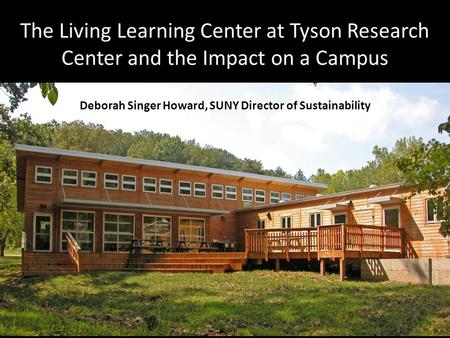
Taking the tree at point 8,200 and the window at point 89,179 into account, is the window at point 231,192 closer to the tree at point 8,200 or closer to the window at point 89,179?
the window at point 89,179

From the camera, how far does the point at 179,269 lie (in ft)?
77.6

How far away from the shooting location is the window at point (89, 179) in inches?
1160

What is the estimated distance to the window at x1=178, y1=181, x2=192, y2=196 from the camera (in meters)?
32.7

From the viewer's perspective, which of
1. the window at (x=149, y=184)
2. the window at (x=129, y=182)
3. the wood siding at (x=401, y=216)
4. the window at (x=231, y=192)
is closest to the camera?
the wood siding at (x=401, y=216)

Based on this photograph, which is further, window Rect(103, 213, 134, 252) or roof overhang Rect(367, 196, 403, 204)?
window Rect(103, 213, 134, 252)

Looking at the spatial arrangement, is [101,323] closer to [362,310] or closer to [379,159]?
[362,310]

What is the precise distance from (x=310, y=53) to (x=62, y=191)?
78.9 ft

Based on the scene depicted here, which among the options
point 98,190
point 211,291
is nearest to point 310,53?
point 211,291

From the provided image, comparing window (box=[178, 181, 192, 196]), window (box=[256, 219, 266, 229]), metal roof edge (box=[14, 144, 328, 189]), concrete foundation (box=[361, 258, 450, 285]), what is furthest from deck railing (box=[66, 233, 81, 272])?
concrete foundation (box=[361, 258, 450, 285])

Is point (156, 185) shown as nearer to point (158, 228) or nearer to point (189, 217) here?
point (158, 228)

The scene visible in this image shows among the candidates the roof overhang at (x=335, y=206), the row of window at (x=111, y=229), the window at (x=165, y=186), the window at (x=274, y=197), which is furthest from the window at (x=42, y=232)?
the window at (x=274, y=197)

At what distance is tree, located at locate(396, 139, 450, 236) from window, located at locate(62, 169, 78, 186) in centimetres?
1880

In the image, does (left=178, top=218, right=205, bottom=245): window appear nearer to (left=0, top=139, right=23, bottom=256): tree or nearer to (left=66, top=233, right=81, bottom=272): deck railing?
(left=66, top=233, right=81, bottom=272): deck railing

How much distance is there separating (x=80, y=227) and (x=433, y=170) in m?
19.9
